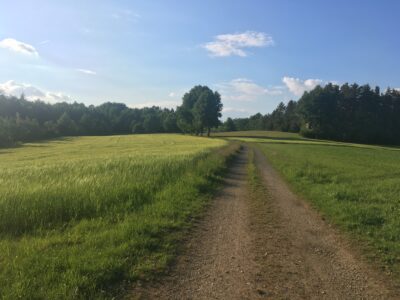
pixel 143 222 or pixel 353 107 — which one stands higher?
pixel 353 107

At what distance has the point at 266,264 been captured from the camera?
21.9 ft

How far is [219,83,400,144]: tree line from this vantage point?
98.5 metres

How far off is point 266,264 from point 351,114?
107 metres

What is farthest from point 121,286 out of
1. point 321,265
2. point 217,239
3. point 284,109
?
point 284,109

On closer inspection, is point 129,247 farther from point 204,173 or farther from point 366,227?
point 204,173

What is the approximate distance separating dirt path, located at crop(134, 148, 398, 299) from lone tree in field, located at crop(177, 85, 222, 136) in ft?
294

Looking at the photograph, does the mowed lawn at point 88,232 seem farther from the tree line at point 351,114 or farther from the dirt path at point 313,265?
the tree line at point 351,114

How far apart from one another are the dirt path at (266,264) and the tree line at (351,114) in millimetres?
95101

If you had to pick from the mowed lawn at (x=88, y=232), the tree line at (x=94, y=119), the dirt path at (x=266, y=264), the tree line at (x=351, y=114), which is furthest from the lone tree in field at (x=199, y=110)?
the dirt path at (x=266, y=264)

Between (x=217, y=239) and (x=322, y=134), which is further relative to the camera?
(x=322, y=134)

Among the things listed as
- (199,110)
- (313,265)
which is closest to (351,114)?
(199,110)

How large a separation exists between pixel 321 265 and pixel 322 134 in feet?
325

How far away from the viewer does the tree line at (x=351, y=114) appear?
98500 mm

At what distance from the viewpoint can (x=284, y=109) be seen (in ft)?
555
